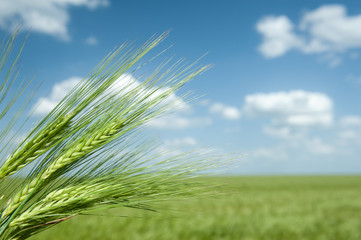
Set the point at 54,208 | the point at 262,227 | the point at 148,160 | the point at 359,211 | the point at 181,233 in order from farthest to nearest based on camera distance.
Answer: the point at 359,211 → the point at 262,227 → the point at 181,233 → the point at 148,160 → the point at 54,208

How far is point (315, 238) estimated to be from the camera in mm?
5977

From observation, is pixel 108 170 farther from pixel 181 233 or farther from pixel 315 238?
pixel 315 238

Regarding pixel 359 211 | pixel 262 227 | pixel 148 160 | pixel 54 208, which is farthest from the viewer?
pixel 359 211

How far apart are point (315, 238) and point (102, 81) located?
6.07 meters

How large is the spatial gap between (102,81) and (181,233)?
5.34 meters

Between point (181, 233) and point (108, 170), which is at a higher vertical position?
point (108, 170)

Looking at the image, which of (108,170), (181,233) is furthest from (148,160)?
(181,233)

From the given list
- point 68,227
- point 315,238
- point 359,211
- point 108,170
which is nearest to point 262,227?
point 315,238

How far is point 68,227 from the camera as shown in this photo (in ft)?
21.2

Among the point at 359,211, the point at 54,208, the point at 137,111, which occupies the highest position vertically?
the point at 137,111

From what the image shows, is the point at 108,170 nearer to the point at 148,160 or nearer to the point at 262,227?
the point at 148,160

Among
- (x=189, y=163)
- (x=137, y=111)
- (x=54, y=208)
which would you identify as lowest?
(x=54, y=208)

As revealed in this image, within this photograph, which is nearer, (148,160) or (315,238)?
(148,160)

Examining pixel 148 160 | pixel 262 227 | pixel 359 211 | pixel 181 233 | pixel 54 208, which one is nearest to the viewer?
pixel 54 208
